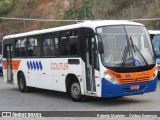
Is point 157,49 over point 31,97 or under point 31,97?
over

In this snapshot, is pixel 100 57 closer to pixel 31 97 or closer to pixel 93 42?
pixel 93 42

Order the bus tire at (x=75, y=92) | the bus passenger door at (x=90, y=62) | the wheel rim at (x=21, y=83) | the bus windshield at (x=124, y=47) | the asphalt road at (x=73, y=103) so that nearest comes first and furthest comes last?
1. the asphalt road at (x=73, y=103)
2. the bus windshield at (x=124, y=47)
3. the bus passenger door at (x=90, y=62)
4. the bus tire at (x=75, y=92)
5. the wheel rim at (x=21, y=83)

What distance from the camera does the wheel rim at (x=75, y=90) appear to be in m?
13.8

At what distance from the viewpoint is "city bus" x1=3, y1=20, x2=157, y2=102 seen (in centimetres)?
1252

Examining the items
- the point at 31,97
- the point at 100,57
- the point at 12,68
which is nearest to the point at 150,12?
the point at 12,68

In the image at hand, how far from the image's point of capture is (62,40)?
14609mm

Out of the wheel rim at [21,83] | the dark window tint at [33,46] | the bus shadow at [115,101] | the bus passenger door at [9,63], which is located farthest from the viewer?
the bus passenger door at [9,63]

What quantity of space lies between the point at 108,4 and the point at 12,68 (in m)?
18.8

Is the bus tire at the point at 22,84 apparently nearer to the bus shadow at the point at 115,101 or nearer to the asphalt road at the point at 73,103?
the asphalt road at the point at 73,103

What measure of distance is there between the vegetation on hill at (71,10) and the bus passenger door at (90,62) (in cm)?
1765

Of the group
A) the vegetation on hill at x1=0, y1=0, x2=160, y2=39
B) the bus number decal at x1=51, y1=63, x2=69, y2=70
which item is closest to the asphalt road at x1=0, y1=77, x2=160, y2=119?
the bus number decal at x1=51, y1=63, x2=69, y2=70

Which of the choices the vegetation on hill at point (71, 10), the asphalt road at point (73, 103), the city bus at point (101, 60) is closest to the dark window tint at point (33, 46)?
the city bus at point (101, 60)

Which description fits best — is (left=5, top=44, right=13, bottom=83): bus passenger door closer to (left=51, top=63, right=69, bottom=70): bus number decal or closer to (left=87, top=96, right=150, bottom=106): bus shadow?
(left=51, top=63, right=69, bottom=70): bus number decal

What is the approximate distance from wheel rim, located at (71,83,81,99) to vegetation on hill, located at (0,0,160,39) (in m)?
17.2
